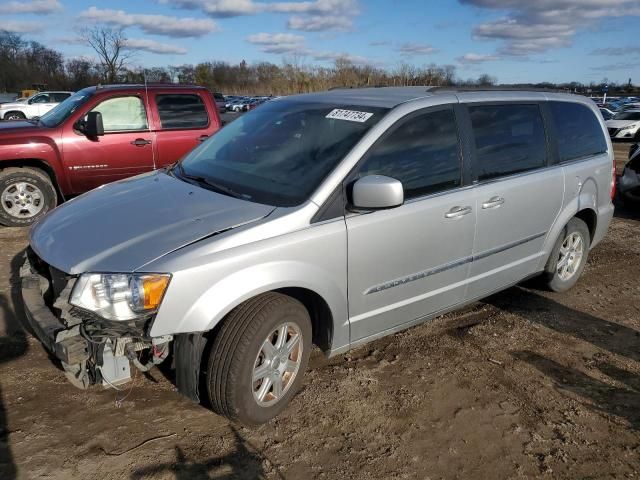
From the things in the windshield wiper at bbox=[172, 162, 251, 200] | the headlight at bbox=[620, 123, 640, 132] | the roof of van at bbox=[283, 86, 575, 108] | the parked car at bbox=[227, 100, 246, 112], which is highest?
the roof of van at bbox=[283, 86, 575, 108]

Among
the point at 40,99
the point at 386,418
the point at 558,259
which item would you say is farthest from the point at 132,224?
the point at 40,99

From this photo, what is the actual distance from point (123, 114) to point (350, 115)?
479 cm

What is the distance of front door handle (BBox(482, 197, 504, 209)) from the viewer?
369 cm

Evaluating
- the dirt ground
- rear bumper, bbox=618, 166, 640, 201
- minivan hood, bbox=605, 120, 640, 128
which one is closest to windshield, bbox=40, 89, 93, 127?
the dirt ground

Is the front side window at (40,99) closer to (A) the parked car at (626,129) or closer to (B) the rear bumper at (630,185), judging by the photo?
Result: (B) the rear bumper at (630,185)

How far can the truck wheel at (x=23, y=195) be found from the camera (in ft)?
21.4

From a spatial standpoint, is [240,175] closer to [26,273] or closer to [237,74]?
[26,273]

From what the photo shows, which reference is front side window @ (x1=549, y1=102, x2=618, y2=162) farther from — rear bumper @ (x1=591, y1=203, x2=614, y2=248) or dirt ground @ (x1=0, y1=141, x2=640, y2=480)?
dirt ground @ (x1=0, y1=141, x2=640, y2=480)

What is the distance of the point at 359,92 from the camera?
12.8 ft

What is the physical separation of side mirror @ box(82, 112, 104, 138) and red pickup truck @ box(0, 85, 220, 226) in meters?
0.01

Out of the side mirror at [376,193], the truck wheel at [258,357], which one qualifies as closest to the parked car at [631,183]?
the side mirror at [376,193]

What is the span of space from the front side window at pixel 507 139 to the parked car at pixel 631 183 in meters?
5.17

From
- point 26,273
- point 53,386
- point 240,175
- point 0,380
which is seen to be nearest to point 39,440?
point 53,386

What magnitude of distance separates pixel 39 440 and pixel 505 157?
3543 mm
